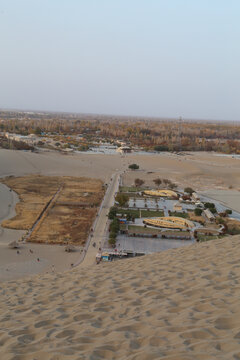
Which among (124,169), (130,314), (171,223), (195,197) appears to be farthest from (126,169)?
(130,314)

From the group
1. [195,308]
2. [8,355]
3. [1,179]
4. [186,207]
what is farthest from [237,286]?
[1,179]

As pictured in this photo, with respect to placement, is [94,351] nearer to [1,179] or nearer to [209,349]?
[209,349]

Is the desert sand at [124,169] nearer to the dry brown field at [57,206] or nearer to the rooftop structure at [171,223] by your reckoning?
the dry brown field at [57,206]

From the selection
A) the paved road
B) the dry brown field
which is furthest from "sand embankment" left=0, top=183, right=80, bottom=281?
the dry brown field

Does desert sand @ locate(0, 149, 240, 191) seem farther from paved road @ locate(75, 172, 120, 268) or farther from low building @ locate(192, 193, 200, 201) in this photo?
paved road @ locate(75, 172, 120, 268)

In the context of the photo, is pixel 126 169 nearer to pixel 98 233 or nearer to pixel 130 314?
pixel 98 233

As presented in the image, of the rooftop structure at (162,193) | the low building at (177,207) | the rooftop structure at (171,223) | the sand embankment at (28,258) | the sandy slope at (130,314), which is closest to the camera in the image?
the sandy slope at (130,314)

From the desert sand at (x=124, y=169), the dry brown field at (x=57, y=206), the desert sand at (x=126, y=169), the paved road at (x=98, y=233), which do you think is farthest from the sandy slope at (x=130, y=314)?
the desert sand at (x=124, y=169)

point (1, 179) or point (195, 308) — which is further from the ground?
point (195, 308)
